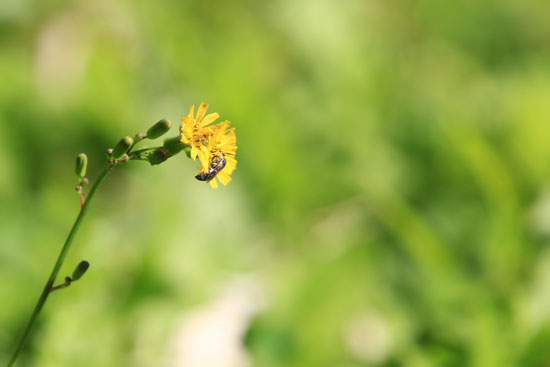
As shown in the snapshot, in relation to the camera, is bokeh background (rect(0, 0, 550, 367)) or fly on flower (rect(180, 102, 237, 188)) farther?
bokeh background (rect(0, 0, 550, 367))

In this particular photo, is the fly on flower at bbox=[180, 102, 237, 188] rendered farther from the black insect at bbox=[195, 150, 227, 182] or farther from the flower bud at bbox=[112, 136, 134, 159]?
the flower bud at bbox=[112, 136, 134, 159]

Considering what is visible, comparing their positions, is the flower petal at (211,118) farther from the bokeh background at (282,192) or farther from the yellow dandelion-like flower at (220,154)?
the bokeh background at (282,192)

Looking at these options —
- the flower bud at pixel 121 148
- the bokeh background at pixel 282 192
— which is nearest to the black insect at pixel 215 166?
the flower bud at pixel 121 148

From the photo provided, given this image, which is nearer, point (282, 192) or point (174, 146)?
point (174, 146)

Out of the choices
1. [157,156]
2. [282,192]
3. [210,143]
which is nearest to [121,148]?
[157,156]

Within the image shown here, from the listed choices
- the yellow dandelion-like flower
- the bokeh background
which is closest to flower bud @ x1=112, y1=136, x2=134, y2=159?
the yellow dandelion-like flower

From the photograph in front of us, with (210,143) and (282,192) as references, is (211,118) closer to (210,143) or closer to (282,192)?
(210,143)
